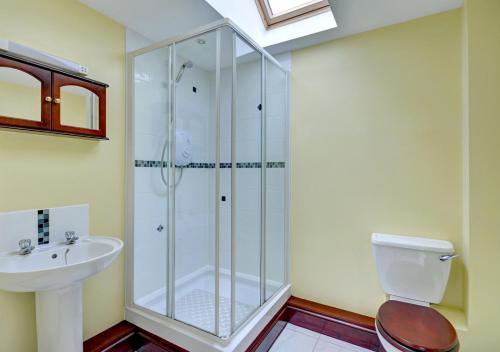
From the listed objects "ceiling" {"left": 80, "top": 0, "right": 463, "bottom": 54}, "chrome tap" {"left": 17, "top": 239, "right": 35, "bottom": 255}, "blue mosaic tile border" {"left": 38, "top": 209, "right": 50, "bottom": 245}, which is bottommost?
"chrome tap" {"left": 17, "top": 239, "right": 35, "bottom": 255}

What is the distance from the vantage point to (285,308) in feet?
7.07

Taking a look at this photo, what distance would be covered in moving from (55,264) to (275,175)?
1.64 meters

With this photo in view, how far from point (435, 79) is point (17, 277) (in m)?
2.68

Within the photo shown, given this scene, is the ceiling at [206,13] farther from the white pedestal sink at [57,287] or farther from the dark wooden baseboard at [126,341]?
the dark wooden baseboard at [126,341]

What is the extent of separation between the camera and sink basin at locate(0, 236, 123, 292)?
1138mm

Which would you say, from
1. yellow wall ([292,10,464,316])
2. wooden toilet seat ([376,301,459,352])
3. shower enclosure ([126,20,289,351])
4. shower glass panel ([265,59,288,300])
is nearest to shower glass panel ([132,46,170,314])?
shower enclosure ([126,20,289,351])

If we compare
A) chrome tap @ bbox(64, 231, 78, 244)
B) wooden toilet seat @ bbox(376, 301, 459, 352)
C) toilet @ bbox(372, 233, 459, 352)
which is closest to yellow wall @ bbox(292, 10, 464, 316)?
toilet @ bbox(372, 233, 459, 352)

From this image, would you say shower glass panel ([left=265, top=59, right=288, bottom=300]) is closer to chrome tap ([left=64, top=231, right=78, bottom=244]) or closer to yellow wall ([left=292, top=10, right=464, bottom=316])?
yellow wall ([left=292, top=10, right=464, bottom=316])

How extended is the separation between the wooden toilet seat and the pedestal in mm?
1715

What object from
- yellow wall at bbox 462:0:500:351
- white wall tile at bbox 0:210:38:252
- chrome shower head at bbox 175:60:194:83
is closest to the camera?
white wall tile at bbox 0:210:38:252

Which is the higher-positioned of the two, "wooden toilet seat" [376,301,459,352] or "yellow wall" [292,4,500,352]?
"yellow wall" [292,4,500,352]

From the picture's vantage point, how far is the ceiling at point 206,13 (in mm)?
1677

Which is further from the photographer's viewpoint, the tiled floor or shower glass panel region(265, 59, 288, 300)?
shower glass panel region(265, 59, 288, 300)

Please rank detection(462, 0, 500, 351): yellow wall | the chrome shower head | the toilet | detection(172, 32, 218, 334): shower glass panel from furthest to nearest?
the chrome shower head → detection(172, 32, 218, 334): shower glass panel → detection(462, 0, 500, 351): yellow wall → the toilet
